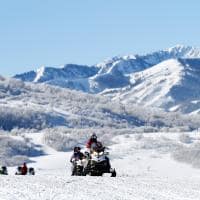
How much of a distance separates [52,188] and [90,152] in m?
11.0

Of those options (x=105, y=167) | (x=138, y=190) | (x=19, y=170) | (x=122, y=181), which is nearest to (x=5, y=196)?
(x=138, y=190)

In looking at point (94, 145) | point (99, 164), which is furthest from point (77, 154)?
point (99, 164)

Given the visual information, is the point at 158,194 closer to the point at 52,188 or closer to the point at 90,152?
the point at 52,188

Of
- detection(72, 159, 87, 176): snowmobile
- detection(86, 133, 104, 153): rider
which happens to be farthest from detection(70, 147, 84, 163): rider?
detection(86, 133, 104, 153): rider

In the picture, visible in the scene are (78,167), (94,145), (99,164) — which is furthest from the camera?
(78,167)

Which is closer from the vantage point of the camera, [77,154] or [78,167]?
[78,167]

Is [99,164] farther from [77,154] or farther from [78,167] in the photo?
[77,154]

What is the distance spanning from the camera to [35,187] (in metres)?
29.1

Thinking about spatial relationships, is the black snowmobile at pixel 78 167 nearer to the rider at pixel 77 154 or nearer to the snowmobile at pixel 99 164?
the rider at pixel 77 154

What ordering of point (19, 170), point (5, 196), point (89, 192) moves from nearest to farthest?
point (5, 196), point (89, 192), point (19, 170)

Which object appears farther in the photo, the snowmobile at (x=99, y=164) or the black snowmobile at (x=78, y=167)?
the black snowmobile at (x=78, y=167)

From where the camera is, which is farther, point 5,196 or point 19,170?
point 19,170

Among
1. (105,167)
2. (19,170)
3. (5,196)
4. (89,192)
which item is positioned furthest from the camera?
(19,170)

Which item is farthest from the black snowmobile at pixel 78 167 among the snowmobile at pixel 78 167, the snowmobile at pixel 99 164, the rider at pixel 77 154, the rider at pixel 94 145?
the rider at pixel 94 145
